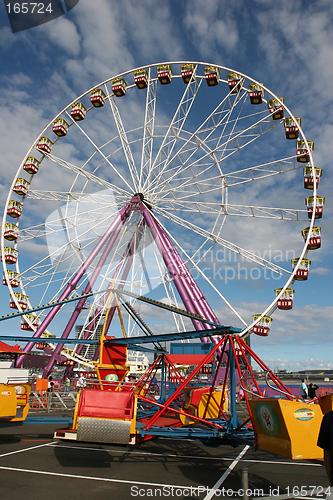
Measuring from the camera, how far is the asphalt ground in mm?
5102

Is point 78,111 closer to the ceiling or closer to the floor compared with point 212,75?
closer to the floor

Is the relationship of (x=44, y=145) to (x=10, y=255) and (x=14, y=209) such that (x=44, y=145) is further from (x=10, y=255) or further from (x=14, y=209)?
(x=10, y=255)

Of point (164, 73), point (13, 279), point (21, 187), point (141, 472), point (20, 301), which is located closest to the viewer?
point (141, 472)

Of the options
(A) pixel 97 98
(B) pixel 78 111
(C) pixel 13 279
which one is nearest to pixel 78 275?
(C) pixel 13 279

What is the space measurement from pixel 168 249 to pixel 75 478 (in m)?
16.5

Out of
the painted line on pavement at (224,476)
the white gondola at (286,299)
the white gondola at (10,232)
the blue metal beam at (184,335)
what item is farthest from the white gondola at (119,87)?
the painted line on pavement at (224,476)

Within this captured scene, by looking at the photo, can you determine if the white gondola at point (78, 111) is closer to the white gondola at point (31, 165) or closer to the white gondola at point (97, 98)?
the white gondola at point (97, 98)

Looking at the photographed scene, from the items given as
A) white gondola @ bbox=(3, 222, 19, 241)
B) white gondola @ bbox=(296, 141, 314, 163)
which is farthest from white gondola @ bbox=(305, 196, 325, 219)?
white gondola @ bbox=(3, 222, 19, 241)

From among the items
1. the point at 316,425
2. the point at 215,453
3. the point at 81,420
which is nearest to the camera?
the point at 316,425

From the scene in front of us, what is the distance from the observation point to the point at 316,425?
4.73 meters

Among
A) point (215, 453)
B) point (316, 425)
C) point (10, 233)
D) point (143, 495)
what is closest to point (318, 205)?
point (215, 453)

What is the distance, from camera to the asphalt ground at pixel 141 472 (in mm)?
5102

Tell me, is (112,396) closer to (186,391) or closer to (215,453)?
(215,453)

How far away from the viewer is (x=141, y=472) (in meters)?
6.17
